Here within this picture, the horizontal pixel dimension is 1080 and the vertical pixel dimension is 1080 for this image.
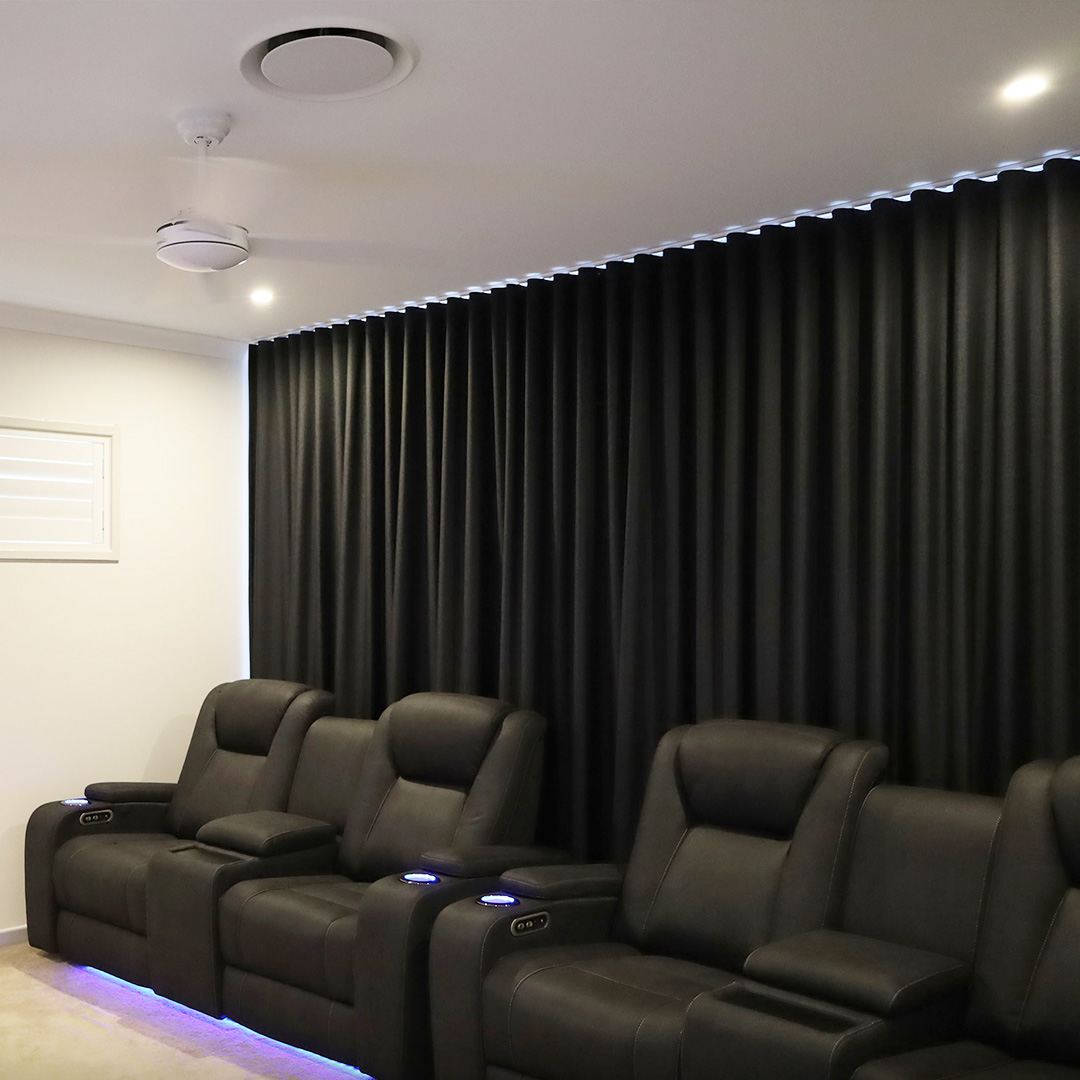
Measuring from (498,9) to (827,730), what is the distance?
207 cm

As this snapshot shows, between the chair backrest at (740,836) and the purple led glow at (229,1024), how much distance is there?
0.97 metres

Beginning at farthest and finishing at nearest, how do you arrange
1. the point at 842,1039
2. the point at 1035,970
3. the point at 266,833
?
the point at 266,833 → the point at 1035,970 → the point at 842,1039

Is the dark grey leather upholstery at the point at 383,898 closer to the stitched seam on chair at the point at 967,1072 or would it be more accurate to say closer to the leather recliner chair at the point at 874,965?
the leather recliner chair at the point at 874,965

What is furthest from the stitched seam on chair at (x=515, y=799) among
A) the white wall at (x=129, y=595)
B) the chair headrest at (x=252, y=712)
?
the white wall at (x=129, y=595)

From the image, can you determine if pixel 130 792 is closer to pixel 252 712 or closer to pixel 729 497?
pixel 252 712

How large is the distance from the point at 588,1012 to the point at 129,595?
328cm

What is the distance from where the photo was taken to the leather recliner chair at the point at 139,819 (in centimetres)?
444

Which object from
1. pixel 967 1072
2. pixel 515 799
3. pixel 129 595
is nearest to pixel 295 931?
pixel 515 799

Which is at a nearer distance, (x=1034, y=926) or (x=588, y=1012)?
(x=1034, y=926)

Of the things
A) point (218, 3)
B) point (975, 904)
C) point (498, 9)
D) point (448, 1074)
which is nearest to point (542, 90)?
point (498, 9)

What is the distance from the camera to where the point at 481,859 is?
3.71m

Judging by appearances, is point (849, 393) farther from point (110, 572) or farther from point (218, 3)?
point (110, 572)

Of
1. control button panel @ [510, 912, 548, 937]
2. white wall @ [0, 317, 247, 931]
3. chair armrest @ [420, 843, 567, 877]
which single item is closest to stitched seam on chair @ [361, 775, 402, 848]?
chair armrest @ [420, 843, 567, 877]

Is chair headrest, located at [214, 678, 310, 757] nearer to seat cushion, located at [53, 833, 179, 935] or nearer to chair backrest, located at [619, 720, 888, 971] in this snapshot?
seat cushion, located at [53, 833, 179, 935]
